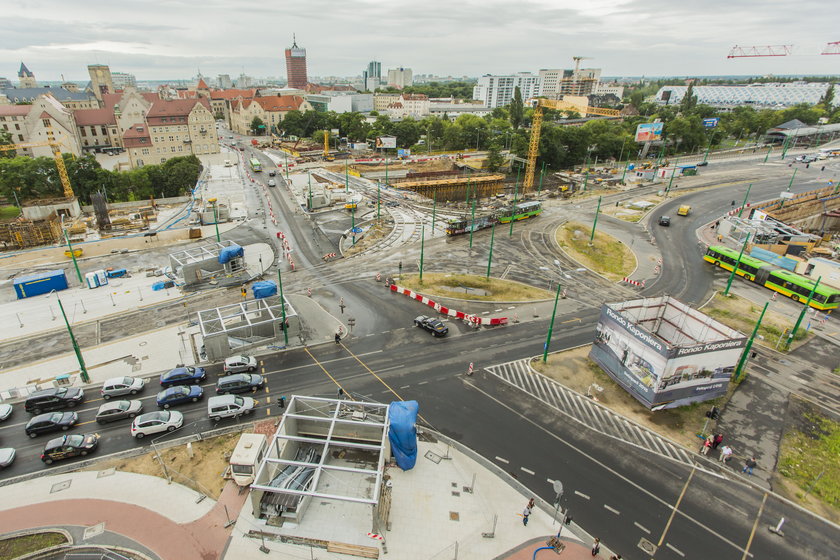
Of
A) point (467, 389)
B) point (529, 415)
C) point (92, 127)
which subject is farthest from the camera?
point (92, 127)

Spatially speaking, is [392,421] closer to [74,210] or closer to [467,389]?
[467,389]

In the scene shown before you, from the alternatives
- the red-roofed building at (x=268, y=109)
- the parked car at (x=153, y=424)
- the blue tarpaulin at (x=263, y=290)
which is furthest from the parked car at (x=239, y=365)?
the red-roofed building at (x=268, y=109)

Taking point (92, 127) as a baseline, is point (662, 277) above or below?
below

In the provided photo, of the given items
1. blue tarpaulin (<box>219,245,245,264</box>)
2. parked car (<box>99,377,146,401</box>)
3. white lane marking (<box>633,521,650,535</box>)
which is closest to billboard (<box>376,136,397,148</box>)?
blue tarpaulin (<box>219,245,245,264</box>)

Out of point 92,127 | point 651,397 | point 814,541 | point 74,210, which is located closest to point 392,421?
point 651,397

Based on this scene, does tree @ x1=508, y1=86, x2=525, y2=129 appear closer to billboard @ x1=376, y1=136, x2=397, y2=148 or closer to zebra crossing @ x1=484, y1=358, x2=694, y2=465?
billboard @ x1=376, y1=136, x2=397, y2=148

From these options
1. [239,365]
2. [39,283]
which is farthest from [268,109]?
[239,365]

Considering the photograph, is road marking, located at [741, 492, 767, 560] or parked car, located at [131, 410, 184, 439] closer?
road marking, located at [741, 492, 767, 560]
